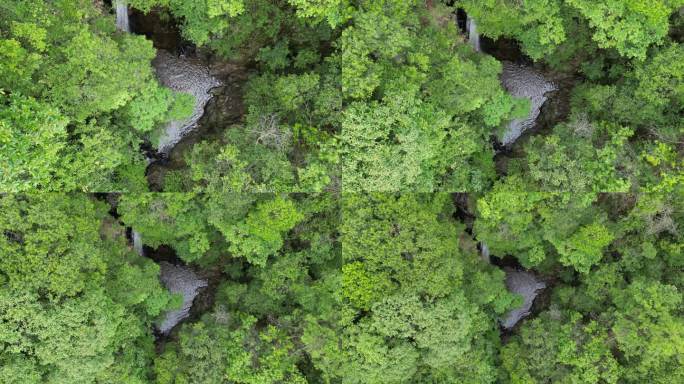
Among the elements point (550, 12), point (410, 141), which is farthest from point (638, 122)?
point (410, 141)

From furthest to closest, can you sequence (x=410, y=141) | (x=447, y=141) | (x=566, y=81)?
(x=566, y=81), (x=447, y=141), (x=410, y=141)

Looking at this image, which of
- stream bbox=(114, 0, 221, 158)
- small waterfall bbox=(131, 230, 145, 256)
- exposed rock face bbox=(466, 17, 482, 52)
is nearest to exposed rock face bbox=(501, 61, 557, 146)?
exposed rock face bbox=(466, 17, 482, 52)

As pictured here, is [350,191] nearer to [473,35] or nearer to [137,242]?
[473,35]

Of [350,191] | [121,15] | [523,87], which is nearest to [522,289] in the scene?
[523,87]

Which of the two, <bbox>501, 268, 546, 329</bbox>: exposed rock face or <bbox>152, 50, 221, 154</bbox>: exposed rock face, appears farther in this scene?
<bbox>501, 268, 546, 329</bbox>: exposed rock face

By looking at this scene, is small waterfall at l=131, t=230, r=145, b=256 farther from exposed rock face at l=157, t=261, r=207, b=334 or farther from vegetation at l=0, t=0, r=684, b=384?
exposed rock face at l=157, t=261, r=207, b=334

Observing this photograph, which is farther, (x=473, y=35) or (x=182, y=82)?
(x=182, y=82)

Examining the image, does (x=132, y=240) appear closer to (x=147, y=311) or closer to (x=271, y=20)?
(x=147, y=311)
